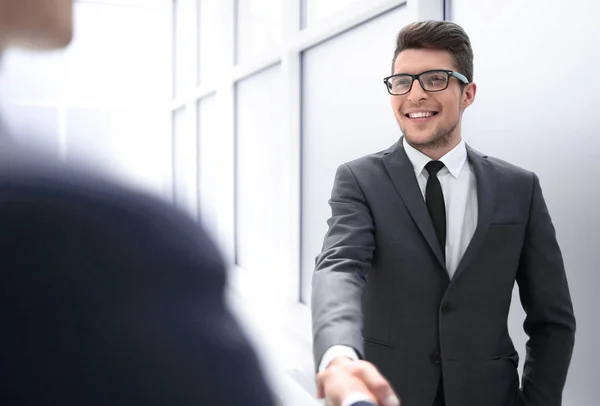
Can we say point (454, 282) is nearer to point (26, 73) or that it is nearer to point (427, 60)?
point (427, 60)

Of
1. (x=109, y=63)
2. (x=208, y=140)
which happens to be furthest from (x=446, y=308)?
(x=208, y=140)

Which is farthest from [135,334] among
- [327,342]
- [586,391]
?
[586,391]

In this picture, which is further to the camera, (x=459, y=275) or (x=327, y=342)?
(x=459, y=275)

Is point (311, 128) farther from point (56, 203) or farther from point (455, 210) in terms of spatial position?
point (56, 203)

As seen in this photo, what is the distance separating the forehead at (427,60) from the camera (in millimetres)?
1344

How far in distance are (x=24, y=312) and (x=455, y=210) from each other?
1.22 m

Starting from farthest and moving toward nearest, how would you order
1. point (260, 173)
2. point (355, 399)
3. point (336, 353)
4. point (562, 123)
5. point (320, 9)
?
point (260, 173)
point (320, 9)
point (562, 123)
point (336, 353)
point (355, 399)

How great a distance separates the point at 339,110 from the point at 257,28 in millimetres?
1594

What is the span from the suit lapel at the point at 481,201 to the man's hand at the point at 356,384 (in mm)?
560

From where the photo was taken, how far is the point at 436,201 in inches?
52.4

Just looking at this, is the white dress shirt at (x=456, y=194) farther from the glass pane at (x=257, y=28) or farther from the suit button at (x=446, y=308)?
the glass pane at (x=257, y=28)

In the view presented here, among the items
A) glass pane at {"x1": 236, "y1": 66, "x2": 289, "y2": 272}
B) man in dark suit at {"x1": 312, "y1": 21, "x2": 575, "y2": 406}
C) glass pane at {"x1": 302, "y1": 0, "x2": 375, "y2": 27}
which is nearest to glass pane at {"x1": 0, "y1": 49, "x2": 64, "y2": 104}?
man in dark suit at {"x1": 312, "y1": 21, "x2": 575, "y2": 406}

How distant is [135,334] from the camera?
0.73 feet

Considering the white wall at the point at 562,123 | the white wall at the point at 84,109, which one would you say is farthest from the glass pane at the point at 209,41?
the white wall at the point at 84,109
